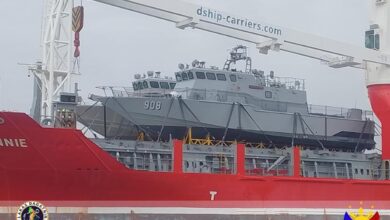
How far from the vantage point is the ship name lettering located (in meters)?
14.2

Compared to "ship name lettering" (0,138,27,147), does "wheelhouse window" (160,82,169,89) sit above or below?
above

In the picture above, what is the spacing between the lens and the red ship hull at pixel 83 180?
14.2 m

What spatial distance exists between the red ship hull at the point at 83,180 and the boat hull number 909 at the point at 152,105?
132 inches

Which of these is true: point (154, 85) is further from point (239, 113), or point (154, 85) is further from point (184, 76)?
point (239, 113)

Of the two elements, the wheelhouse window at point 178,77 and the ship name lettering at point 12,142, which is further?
the wheelhouse window at point 178,77

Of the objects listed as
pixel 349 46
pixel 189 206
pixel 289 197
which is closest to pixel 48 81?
pixel 189 206

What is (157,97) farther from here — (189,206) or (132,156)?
(189,206)

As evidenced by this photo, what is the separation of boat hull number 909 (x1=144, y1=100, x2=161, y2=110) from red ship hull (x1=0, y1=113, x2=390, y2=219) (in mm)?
3360

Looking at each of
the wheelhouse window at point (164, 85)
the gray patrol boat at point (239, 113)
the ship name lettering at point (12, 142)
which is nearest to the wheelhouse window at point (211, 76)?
the gray patrol boat at point (239, 113)

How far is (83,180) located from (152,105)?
14.9 feet

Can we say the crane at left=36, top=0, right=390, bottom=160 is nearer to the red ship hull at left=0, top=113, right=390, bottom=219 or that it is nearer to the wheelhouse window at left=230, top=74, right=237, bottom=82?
the wheelhouse window at left=230, top=74, right=237, bottom=82

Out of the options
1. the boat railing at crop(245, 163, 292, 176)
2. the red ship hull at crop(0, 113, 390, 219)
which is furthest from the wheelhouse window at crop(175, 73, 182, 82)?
the red ship hull at crop(0, 113, 390, 219)

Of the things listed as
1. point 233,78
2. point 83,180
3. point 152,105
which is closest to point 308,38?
point 233,78

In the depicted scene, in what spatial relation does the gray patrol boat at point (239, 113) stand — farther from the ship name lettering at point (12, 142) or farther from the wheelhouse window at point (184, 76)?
the ship name lettering at point (12, 142)
